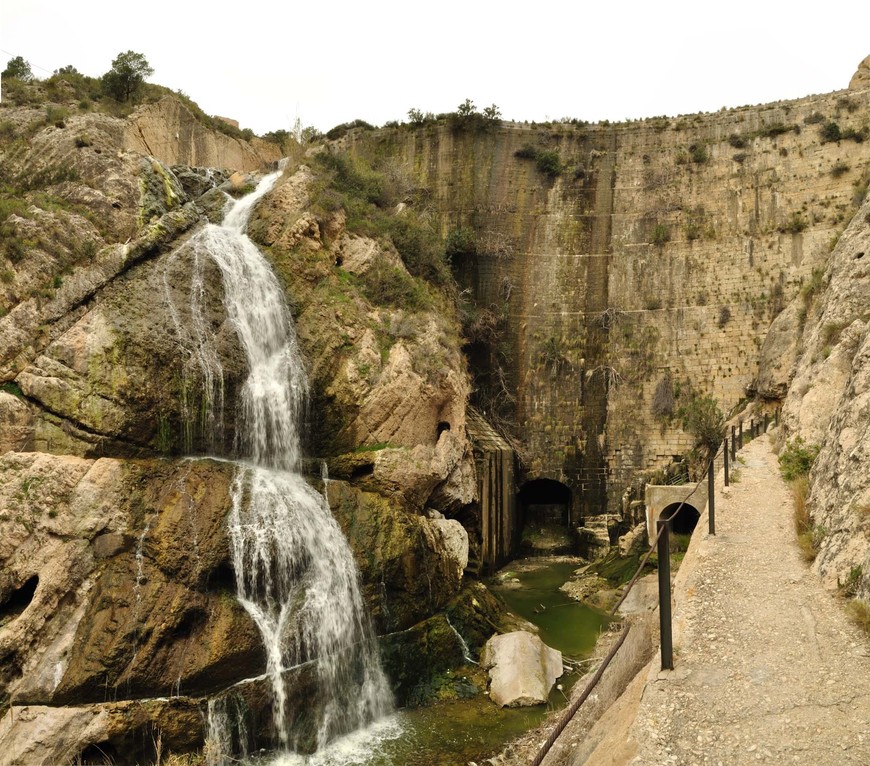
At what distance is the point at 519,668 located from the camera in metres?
11.4

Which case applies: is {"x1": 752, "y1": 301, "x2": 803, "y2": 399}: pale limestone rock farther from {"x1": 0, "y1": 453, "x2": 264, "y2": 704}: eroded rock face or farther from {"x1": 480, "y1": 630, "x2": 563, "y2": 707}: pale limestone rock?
{"x1": 0, "y1": 453, "x2": 264, "y2": 704}: eroded rock face

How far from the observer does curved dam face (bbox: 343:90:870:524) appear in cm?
2231

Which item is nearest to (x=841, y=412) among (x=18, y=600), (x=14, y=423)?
(x=18, y=600)

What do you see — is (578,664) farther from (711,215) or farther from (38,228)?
(711,215)

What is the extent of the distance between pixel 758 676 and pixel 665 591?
0.96m

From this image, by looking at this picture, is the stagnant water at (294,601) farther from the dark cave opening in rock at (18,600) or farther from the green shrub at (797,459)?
the green shrub at (797,459)

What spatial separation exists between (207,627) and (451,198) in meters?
18.2

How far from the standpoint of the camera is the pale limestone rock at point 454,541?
47.1 ft

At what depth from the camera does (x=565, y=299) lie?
936 inches

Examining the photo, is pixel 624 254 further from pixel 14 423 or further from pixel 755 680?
pixel 755 680

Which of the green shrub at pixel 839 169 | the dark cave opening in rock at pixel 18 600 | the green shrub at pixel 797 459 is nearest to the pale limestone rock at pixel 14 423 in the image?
the dark cave opening in rock at pixel 18 600

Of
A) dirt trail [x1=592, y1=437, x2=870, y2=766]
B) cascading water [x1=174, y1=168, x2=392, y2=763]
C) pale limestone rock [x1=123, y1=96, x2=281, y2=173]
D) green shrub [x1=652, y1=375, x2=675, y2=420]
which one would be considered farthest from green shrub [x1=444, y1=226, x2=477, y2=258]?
dirt trail [x1=592, y1=437, x2=870, y2=766]

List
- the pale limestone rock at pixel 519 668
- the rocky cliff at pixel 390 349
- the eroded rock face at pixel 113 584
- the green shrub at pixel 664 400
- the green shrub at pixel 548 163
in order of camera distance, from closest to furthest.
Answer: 1. the eroded rock face at pixel 113 584
2. the rocky cliff at pixel 390 349
3. the pale limestone rock at pixel 519 668
4. the green shrub at pixel 664 400
5. the green shrub at pixel 548 163

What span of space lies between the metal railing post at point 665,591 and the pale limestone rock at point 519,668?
5.98 meters
